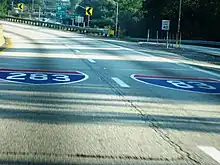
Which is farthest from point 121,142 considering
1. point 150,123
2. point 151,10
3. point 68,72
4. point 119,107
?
point 151,10

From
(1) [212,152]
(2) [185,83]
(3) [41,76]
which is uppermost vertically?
(3) [41,76]

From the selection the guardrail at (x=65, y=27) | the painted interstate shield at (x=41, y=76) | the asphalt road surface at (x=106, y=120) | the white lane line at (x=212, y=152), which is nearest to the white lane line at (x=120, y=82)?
the asphalt road surface at (x=106, y=120)

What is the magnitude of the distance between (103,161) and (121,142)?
92 cm

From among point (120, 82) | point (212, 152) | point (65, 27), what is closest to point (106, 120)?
point (212, 152)

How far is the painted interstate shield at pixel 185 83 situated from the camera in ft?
39.1

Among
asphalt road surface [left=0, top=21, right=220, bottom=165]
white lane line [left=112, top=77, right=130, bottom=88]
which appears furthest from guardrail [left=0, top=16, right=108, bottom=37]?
asphalt road surface [left=0, top=21, right=220, bottom=165]

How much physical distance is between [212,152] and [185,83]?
7.26 m

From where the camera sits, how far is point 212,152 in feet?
19.1

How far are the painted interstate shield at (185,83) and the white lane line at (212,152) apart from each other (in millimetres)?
5604

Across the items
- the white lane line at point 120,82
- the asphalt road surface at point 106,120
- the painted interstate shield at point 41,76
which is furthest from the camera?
the painted interstate shield at point 41,76

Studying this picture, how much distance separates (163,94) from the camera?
10.6 meters

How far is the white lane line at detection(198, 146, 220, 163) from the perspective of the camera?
557cm

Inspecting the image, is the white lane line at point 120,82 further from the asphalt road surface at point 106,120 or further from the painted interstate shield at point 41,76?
the painted interstate shield at point 41,76

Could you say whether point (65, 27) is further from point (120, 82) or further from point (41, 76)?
point (120, 82)
